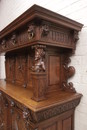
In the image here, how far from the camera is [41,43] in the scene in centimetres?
94

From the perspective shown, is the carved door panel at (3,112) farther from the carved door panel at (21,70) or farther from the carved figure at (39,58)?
the carved figure at (39,58)

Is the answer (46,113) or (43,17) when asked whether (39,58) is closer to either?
(43,17)

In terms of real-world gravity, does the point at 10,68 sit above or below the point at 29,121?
above

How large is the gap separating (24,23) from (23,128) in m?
0.94

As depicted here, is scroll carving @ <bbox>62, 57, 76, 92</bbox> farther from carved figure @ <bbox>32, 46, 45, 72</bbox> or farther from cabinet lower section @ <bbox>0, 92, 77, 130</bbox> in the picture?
carved figure @ <bbox>32, 46, 45, 72</bbox>

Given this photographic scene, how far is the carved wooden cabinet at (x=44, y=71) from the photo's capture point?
36.5 inches

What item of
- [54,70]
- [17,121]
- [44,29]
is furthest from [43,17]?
[17,121]

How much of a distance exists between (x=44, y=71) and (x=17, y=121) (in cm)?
68

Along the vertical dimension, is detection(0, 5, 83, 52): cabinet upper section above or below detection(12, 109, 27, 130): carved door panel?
above

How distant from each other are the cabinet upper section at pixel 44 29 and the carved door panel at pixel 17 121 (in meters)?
0.69

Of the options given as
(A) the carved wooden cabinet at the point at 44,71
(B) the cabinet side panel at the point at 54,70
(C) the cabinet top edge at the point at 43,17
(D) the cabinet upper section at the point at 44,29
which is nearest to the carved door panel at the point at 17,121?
(A) the carved wooden cabinet at the point at 44,71

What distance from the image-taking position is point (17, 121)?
4.30 feet

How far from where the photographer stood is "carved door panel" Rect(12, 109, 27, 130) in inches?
47.3

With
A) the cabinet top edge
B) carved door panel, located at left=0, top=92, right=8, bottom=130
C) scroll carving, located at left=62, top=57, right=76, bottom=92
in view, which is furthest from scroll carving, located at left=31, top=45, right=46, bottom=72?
carved door panel, located at left=0, top=92, right=8, bottom=130
